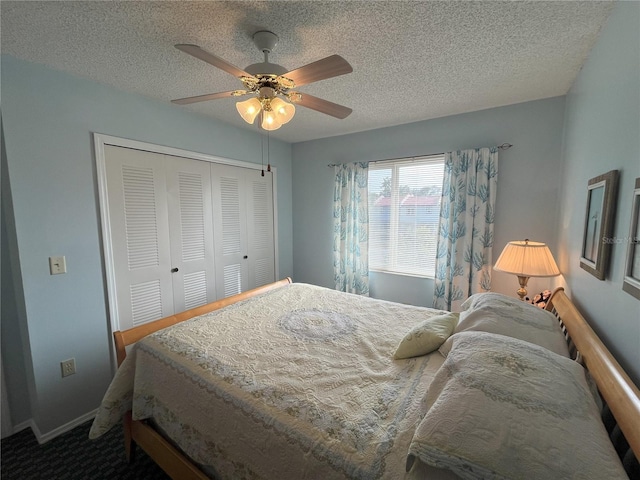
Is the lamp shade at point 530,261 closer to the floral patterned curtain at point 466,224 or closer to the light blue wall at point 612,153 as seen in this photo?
the light blue wall at point 612,153

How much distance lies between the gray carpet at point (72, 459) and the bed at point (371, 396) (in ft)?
0.55

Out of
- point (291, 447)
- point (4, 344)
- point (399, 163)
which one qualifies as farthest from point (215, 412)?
point (399, 163)

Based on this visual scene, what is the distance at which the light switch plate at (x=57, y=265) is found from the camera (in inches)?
73.7

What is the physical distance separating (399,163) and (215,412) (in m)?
2.87

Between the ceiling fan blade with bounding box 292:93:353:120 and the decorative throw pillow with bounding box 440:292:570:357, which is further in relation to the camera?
the ceiling fan blade with bounding box 292:93:353:120

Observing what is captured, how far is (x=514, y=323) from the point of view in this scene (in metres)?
1.31

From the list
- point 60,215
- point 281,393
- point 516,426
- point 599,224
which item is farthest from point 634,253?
point 60,215

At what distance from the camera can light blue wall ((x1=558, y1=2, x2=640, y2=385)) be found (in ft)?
3.36

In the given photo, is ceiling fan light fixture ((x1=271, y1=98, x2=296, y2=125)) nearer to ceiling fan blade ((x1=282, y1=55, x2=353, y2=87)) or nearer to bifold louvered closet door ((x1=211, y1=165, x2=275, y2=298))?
ceiling fan blade ((x1=282, y1=55, x2=353, y2=87))

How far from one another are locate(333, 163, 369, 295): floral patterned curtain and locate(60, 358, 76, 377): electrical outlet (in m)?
2.59

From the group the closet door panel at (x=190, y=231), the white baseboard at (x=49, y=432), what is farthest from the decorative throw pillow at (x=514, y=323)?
the white baseboard at (x=49, y=432)

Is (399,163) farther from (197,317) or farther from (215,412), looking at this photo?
(215,412)

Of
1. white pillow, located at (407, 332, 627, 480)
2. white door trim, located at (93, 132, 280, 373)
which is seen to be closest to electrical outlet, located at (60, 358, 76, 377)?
white door trim, located at (93, 132, 280, 373)

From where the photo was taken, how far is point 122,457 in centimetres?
172
